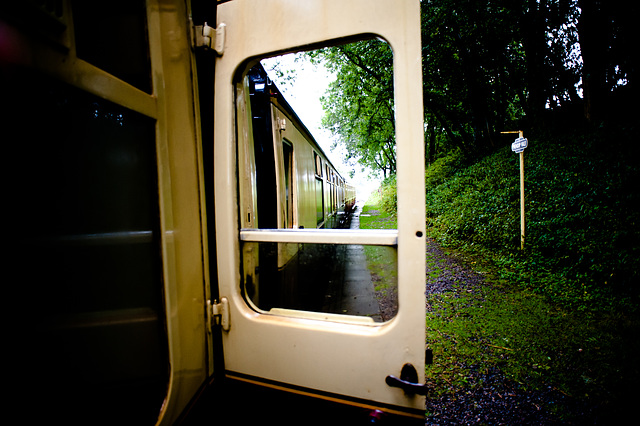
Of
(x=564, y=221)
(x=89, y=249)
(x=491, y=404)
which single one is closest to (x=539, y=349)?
(x=491, y=404)

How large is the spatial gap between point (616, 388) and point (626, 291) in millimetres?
2229

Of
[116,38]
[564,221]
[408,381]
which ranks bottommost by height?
[408,381]

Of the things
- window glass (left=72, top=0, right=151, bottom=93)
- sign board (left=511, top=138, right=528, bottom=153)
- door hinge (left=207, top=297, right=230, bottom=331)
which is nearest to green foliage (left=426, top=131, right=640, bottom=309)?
sign board (left=511, top=138, right=528, bottom=153)

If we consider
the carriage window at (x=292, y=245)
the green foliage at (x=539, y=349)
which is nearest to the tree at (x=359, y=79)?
the carriage window at (x=292, y=245)

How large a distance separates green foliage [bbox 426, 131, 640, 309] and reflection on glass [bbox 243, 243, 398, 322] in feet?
8.48

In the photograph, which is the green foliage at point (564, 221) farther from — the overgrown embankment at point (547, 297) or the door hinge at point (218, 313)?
the door hinge at point (218, 313)

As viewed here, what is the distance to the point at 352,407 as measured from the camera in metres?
1.18

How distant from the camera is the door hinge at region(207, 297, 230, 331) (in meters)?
1.37

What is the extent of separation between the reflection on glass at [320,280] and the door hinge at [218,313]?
4.9 inches

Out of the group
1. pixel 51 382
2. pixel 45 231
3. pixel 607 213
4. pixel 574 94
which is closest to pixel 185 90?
pixel 45 231

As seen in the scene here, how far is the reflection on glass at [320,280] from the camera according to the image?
69.6 inches

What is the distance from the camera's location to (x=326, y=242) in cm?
125

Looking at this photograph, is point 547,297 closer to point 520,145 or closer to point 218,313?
point 520,145

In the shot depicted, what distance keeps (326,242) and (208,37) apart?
1150 millimetres
